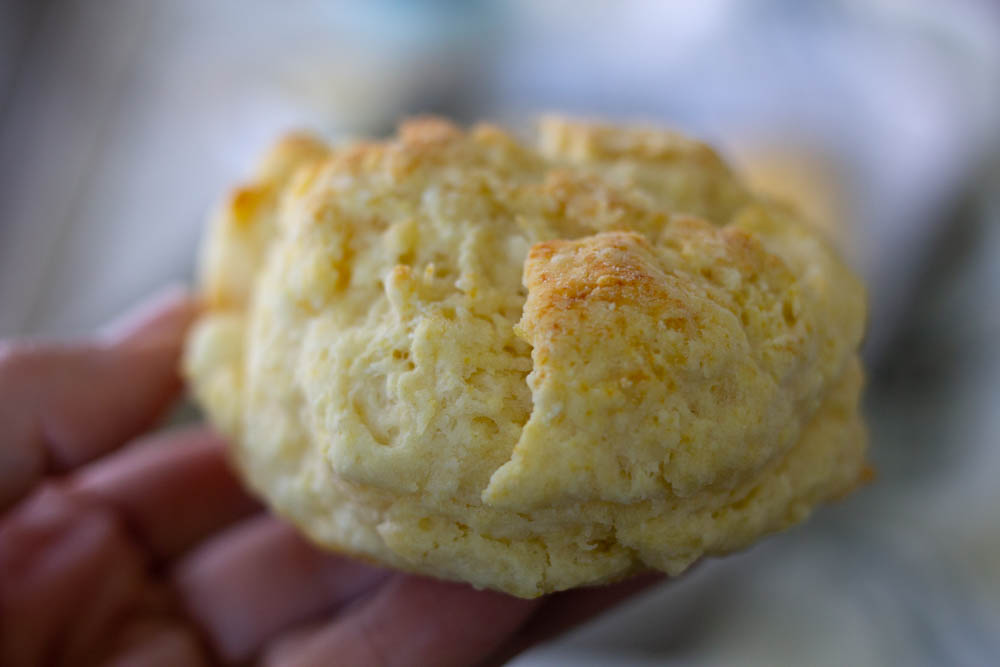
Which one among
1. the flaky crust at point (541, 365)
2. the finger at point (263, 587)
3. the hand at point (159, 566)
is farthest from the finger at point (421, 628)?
the flaky crust at point (541, 365)

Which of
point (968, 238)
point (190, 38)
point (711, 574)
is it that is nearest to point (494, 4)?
point (190, 38)

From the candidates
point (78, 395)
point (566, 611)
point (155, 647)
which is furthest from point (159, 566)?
point (566, 611)

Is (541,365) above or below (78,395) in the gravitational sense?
above

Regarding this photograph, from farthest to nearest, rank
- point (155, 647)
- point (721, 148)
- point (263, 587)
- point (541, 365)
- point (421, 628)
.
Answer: point (721, 148)
point (263, 587)
point (155, 647)
point (421, 628)
point (541, 365)

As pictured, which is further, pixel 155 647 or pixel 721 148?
pixel 721 148

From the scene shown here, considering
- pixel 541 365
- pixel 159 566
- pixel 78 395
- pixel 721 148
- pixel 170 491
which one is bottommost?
pixel 159 566

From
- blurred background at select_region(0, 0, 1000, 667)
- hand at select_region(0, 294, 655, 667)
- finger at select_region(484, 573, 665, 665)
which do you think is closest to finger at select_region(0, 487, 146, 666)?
hand at select_region(0, 294, 655, 667)

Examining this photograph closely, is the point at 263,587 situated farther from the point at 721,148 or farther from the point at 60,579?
the point at 721,148

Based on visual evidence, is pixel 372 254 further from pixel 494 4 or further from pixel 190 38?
pixel 190 38
